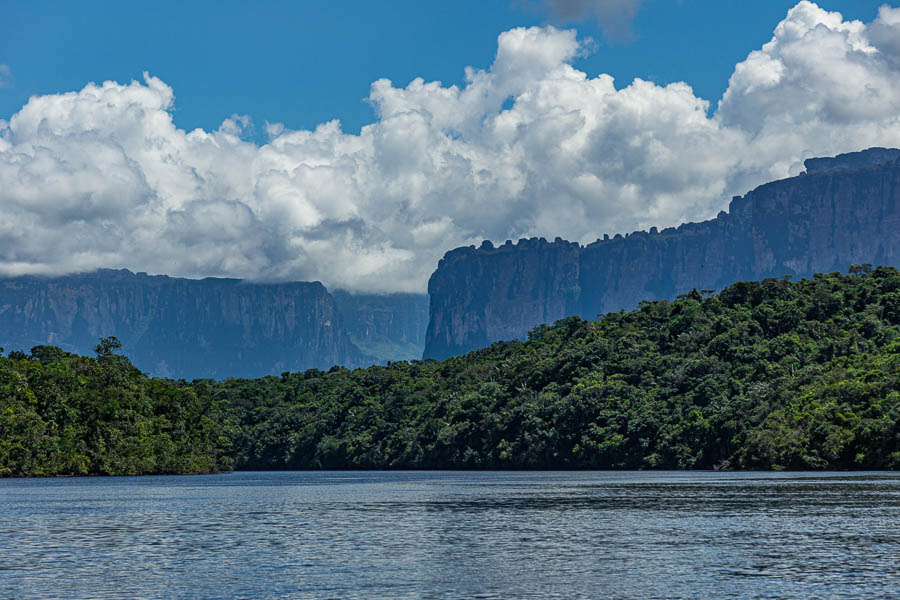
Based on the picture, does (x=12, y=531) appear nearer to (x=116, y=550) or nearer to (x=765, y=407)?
(x=116, y=550)

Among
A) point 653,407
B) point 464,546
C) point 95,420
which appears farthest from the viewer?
point 653,407

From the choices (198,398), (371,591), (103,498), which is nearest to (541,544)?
(371,591)

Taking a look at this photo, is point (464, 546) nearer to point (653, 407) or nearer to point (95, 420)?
point (95, 420)

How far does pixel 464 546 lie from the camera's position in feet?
170

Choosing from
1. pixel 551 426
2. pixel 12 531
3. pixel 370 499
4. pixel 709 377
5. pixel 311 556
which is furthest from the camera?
pixel 551 426

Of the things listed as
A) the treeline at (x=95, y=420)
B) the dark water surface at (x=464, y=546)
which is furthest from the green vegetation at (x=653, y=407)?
the dark water surface at (x=464, y=546)

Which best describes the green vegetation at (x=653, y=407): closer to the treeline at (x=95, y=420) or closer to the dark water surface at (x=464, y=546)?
the treeline at (x=95, y=420)

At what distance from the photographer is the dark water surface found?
1522 inches

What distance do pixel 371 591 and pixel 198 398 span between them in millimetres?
153988

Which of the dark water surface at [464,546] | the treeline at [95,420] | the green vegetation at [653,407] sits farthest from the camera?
the treeline at [95,420]

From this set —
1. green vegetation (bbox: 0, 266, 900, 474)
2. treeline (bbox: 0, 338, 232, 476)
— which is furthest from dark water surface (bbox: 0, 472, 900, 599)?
treeline (bbox: 0, 338, 232, 476)

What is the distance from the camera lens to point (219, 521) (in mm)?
67750

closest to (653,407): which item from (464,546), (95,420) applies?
(95,420)

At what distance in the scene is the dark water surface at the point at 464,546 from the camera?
38.7m
